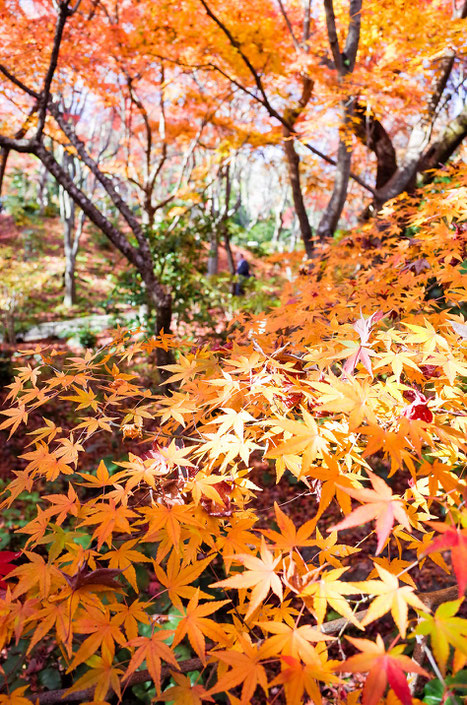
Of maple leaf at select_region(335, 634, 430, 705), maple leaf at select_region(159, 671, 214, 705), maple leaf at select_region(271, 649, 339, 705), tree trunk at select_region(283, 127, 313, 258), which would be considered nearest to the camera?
maple leaf at select_region(335, 634, 430, 705)

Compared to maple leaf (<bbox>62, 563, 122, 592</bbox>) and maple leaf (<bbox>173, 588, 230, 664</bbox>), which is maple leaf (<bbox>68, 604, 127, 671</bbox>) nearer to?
maple leaf (<bbox>62, 563, 122, 592</bbox>)

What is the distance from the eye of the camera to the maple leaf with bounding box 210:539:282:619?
2.70 ft

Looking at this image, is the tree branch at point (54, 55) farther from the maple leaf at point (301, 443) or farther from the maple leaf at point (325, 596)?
the maple leaf at point (325, 596)

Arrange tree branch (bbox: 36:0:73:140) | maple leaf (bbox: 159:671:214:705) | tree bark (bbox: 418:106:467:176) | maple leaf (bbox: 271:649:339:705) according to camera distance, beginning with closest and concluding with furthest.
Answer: maple leaf (bbox: 271:649:339:705) < maple leaf (bbox: 159:671:214:705) < tree branch (bbox: 36:0:73:140) < tree bark (bbox: 418:106:467:176)

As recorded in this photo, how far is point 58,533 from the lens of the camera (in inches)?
47.7

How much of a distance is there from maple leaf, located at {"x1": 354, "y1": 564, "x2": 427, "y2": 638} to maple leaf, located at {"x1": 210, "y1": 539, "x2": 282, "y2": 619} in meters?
0.19

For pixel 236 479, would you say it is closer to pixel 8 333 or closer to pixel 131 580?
pixel 131 580

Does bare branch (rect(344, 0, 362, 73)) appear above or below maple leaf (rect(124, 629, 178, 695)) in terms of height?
above

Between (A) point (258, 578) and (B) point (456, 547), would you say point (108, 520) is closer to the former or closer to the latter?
(A) point (258, 578)

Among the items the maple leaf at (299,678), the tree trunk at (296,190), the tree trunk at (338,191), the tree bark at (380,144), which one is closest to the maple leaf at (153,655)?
the maple leaf at (299,678)

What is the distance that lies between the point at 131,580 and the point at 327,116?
6300 mm

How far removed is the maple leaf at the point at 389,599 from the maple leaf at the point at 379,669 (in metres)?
0.05

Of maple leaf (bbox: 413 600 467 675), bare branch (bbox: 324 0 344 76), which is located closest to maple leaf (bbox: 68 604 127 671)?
maple leaf (bbox: 413 600 467 675)

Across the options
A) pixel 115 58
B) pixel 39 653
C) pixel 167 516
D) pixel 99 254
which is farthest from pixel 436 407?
pixel 99 254
